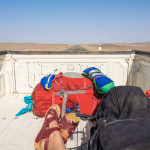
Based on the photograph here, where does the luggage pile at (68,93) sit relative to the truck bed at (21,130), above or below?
above

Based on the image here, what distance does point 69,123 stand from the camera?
233 cm

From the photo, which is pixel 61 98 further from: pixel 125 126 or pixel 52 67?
pixel 125 126

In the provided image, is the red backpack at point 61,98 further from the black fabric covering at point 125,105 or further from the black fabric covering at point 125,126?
the black fabric covering at point 125,126

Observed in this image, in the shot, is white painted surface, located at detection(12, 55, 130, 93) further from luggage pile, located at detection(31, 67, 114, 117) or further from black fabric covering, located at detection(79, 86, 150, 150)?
black fabric covering, located at detection(79, 86, 150, 150)

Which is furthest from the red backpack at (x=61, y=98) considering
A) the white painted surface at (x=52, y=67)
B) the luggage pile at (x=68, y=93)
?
the white painted surface at (x=52, y=67)

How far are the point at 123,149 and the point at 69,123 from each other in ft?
4.20

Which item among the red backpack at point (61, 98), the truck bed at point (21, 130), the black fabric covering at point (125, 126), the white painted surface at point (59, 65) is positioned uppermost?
the white painted surface at point (59, 65)

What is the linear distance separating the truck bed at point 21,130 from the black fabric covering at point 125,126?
1.67ft

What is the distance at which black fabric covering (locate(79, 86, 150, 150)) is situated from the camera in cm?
116

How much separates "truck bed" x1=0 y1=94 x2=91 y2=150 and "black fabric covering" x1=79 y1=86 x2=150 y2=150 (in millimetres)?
510

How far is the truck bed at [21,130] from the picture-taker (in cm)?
221

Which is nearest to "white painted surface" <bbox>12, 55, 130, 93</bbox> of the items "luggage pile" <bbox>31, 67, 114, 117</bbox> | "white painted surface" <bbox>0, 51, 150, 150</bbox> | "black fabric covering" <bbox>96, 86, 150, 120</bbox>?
"white painted surface" <bbox>0, 51, 150, 150</bbox>

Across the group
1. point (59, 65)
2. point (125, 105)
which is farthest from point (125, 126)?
point (59, 65)

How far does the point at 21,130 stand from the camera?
2.56m
